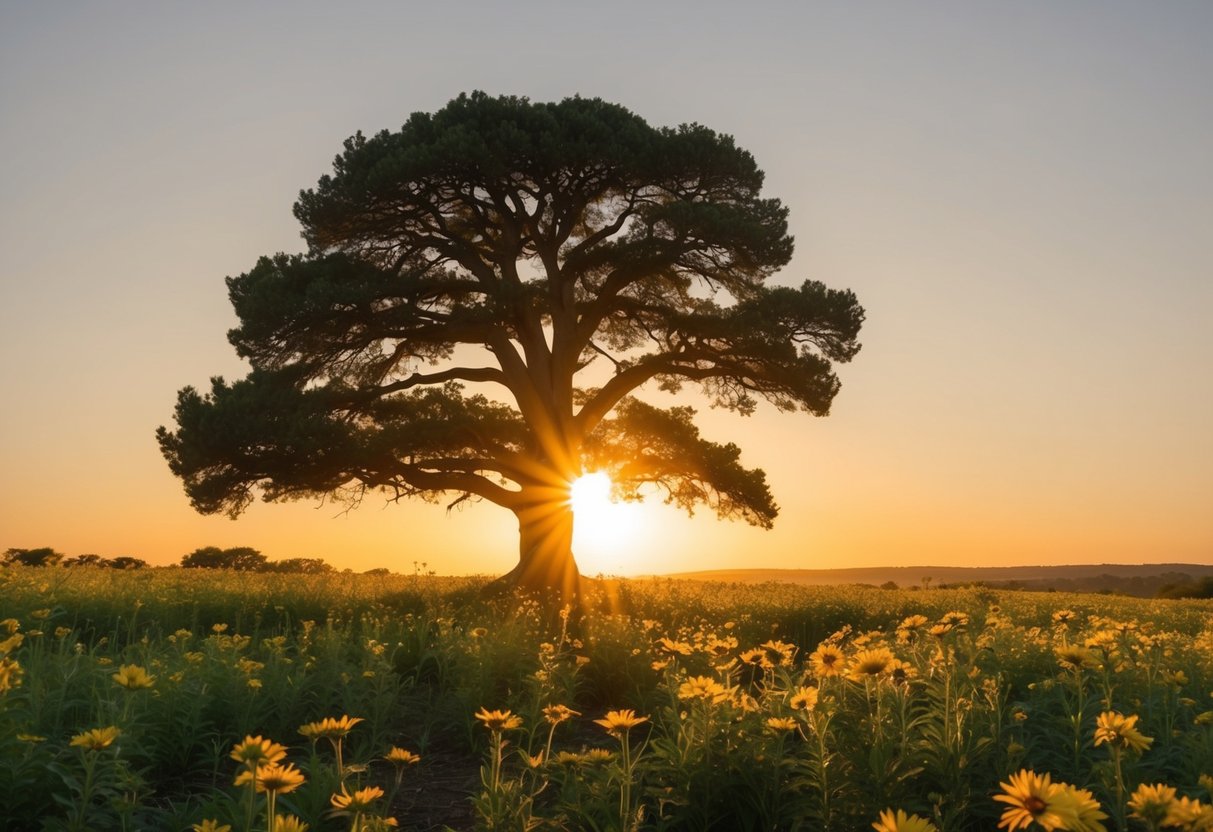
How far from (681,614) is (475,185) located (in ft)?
25.2

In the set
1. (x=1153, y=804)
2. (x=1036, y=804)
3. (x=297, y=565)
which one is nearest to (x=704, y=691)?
(x=1153, y=804)

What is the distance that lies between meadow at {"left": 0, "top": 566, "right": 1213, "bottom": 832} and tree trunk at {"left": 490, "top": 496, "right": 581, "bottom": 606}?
6.35m

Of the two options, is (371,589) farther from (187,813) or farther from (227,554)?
(227,554)

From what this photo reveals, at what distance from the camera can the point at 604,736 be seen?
21.3ft

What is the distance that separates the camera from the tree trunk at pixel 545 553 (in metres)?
14.8

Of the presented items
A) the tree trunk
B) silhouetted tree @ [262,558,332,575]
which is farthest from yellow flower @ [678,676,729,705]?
silhouetted tree @ [262,558,332,575]

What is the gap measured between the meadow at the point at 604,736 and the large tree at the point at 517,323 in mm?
6644

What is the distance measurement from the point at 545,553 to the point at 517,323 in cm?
385

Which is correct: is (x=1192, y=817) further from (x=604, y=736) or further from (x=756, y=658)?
(x=604, y=736)

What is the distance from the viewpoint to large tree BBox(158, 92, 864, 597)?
14.5m

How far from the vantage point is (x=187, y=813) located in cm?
414

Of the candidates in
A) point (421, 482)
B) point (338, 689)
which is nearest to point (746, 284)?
point (421, 482)

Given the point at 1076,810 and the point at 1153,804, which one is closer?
the point at 1076,810

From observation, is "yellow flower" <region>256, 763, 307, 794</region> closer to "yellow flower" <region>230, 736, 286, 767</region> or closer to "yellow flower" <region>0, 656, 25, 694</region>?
"yellow flower" <region>230, 736, 286, 767</region>
